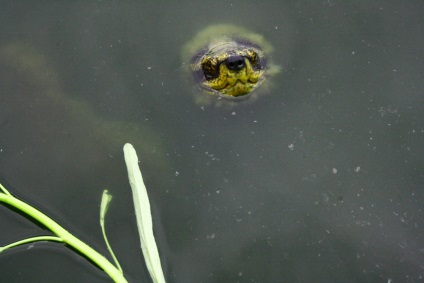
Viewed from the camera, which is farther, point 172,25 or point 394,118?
point 172,25

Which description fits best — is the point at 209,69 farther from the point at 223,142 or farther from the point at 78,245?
the point at 78,245

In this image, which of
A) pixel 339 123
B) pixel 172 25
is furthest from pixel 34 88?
pixel 339 123

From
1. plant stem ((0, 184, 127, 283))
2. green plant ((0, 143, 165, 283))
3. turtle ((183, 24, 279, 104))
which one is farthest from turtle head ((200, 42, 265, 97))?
plant stem ((0, 184, 127, 283))

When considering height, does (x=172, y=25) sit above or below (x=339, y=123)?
above

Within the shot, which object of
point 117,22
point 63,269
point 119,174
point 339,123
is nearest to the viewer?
point 63,269

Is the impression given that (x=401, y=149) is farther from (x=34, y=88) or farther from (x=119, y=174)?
(x=34, y=88)

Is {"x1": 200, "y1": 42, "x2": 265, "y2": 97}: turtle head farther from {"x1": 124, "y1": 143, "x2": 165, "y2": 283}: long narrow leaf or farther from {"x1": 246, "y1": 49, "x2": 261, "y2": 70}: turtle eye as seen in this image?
{"x1": 124, "y1": 143, "x2": 165, "y2": 283}: long narrow leaf

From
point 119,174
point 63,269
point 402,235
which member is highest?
point 119,174
